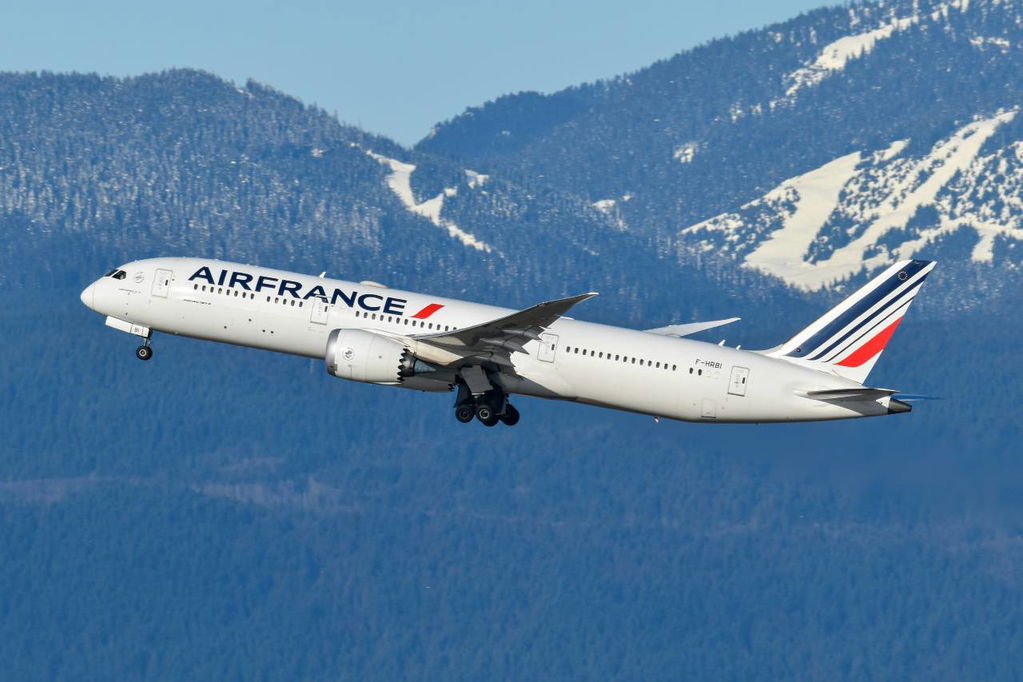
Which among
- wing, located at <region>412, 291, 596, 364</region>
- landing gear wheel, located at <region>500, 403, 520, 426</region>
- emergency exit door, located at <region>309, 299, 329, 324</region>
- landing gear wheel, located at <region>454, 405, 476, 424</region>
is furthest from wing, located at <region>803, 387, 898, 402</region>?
emergency exit door, located at <region>309, 299, 329, 324</region>

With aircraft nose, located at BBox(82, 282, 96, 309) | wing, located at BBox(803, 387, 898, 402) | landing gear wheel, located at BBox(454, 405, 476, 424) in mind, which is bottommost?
landing gear wheel, located at BBox(454, 405, 476, 424)

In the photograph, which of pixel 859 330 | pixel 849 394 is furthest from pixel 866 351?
pixel 849 394

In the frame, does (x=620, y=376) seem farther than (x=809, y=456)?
No

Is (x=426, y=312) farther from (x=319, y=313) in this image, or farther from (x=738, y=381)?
(x=738, y=381)

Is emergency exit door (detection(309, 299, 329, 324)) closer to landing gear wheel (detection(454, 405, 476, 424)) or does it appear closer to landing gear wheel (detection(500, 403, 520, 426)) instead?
landing gear wheel (detection(454, 405, 476, 424))

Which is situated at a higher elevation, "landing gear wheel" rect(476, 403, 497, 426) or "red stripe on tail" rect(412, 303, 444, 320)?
"red stripe on tail" rect(412, 303, 444, 320)

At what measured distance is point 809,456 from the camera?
471 ft

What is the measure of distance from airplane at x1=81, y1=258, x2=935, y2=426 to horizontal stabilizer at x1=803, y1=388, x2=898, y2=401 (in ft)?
0.25

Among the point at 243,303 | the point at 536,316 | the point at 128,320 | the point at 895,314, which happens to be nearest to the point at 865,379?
the point at 895,314

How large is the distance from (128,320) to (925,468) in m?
99.3

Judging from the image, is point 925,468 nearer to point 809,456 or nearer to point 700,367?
point 809,456

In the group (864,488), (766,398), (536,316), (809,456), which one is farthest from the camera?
(864,488)

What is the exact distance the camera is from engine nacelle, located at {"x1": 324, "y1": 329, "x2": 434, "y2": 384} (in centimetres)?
7412

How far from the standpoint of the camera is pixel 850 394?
74.6 m
